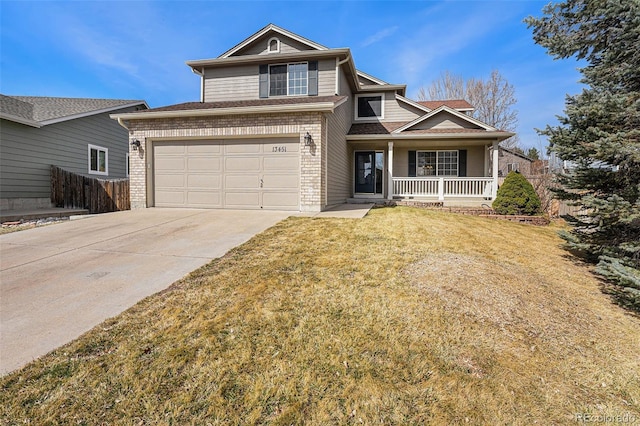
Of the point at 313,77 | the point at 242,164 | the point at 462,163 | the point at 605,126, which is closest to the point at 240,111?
the point at 242,164

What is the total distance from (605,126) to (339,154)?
807cm

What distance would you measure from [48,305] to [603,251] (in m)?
8.38

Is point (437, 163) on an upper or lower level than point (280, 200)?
upper

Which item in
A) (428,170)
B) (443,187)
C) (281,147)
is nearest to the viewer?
(281,147)

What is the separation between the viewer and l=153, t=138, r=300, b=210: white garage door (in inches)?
368

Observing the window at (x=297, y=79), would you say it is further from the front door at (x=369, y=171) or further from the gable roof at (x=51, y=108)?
the gable roof at (x=51, y=108)

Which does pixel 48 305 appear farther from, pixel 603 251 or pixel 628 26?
pixel 628 26

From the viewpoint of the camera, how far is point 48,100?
15.1 meters

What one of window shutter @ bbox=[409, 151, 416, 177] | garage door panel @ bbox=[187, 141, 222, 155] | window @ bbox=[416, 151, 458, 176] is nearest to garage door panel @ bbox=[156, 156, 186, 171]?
garage door panel @ bbox=[187, 141, 222, 155]

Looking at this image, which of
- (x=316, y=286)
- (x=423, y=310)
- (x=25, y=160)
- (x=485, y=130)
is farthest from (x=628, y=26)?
(x=25, y=160)

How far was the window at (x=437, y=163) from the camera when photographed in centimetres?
1375

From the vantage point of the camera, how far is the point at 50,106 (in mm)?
14023

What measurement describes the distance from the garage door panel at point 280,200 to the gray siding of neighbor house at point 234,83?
485cm

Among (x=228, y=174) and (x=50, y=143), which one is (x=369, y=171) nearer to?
(x=228, y=174)
